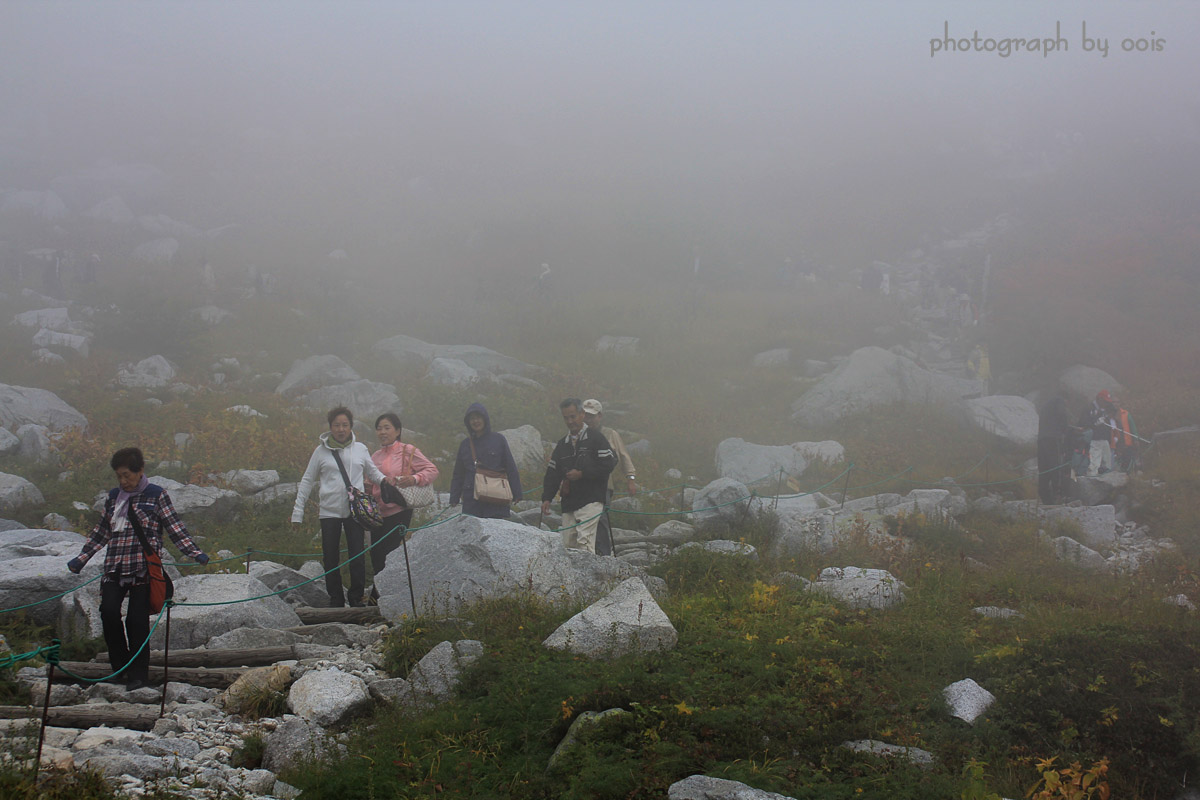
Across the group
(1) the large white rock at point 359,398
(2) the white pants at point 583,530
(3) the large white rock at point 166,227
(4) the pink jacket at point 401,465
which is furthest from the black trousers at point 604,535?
(3) the large white rock at point 166,227

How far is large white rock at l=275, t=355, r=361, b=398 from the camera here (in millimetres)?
19594

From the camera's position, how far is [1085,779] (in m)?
4.18

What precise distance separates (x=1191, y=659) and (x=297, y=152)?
53.2 meters

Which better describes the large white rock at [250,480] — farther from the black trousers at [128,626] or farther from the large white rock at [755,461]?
the large white rock at [755,461]

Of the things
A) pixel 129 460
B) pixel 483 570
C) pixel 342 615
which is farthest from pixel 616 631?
pixel 129 460

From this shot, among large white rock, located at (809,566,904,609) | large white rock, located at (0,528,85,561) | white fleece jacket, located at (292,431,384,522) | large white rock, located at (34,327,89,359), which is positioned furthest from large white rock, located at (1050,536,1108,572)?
large white rock, located at (34,327,89,359)

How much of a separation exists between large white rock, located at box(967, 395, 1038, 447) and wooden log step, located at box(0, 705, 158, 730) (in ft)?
59.5

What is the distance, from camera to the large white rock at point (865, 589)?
24.0 feet

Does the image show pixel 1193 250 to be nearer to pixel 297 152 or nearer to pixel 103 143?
pixel 297 152

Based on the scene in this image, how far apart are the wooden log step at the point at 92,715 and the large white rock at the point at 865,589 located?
541 cm

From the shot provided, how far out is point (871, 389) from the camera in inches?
802

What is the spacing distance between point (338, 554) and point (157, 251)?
3042 centimetres

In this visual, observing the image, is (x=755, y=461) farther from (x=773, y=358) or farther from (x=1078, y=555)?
(x=773, y=358)

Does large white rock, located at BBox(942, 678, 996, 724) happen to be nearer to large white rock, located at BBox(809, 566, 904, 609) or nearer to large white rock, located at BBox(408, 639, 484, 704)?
large white rock, located at BBox(809, 566, 904, 609)
